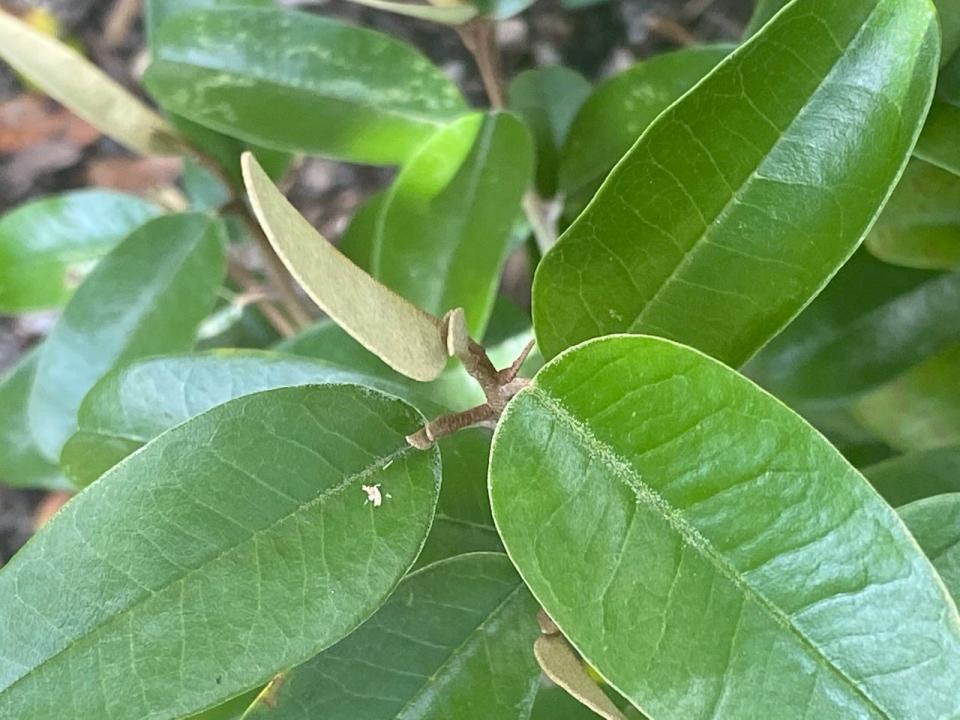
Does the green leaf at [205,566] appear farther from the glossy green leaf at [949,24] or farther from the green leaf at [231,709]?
the glossy green leaf at [949,24]

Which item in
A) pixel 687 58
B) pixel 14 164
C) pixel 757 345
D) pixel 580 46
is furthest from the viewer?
pixel 14 164

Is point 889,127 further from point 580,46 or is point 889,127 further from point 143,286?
point 580,46

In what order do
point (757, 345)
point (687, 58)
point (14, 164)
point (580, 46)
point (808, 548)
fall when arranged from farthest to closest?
point (14, 164) < point (580, 46) < point (687, 58) < point (757, 345) < point (808, 548)

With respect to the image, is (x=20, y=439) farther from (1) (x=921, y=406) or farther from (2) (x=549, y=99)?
(1) (x=921, y=406)

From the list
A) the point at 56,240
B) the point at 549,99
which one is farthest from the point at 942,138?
the point at 56,240

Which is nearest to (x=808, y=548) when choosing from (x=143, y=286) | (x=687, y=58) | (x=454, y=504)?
(x=454, y=504)

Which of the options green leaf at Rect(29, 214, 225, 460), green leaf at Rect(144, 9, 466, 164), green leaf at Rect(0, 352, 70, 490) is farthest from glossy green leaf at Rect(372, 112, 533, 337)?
green leaf at Rect(0, 352, 70, 490)

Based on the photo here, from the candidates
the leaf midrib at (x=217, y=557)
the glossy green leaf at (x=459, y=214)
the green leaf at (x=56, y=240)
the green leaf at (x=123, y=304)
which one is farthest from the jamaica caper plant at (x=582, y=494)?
the green leaf at (x=56, y=240)
